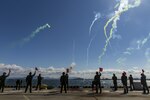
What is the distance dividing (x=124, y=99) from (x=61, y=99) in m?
4.94

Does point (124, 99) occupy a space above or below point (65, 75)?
below

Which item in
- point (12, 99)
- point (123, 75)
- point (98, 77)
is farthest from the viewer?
point (123, 75)

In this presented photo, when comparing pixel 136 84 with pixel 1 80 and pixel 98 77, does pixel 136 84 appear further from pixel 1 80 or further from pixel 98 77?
pixel 1 80

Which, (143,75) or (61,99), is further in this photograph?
(143,75)

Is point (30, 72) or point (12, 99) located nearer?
point (12, 99)

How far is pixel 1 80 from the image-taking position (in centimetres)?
2680

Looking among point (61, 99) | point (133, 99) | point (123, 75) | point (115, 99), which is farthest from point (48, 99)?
point (123, 75)

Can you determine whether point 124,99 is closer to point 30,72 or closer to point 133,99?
point 133,99

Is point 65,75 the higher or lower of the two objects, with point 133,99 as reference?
higher

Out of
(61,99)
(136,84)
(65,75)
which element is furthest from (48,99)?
(136,84)

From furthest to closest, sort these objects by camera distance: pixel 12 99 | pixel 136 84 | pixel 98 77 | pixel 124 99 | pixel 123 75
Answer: pixel 136 84, pixel 123 75, pixel 98 77, pixel 124 99, pixel 12 99

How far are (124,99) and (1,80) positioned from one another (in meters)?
14.0

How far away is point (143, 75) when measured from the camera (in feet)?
90.1

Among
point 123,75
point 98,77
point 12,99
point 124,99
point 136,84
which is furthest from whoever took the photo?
point 136,84
